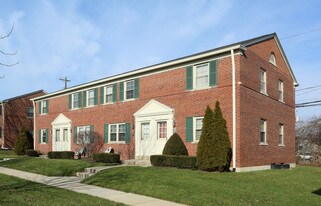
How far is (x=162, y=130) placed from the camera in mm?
20844

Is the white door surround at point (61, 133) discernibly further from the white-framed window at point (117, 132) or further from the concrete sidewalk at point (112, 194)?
the concrete sidewalk at point (112, 194)

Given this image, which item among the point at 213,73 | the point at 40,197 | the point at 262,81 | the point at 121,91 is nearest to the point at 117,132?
the point at 121,91

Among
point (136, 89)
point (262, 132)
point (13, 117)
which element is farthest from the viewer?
point (13, 117)

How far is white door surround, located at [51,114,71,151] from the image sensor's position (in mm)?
29203

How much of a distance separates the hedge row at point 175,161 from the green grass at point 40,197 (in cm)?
639

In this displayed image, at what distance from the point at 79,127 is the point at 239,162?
49.4 ft

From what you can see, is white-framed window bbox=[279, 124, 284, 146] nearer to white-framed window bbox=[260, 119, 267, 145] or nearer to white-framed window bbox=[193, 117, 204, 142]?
white-framed window bbox=[260, 119, 267, 145]

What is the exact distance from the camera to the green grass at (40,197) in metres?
9.38

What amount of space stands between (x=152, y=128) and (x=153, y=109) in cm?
113

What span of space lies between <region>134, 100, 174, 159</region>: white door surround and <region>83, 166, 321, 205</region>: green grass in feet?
16.1

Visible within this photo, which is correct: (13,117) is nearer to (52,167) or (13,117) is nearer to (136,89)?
Answer: (136,89)

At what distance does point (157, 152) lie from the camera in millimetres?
20562

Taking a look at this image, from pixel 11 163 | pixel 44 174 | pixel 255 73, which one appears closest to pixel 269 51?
pixel 255 73

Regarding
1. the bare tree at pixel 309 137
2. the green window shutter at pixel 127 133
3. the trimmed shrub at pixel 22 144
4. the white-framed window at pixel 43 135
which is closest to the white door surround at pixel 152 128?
the green window shutter at pixel 127 133
